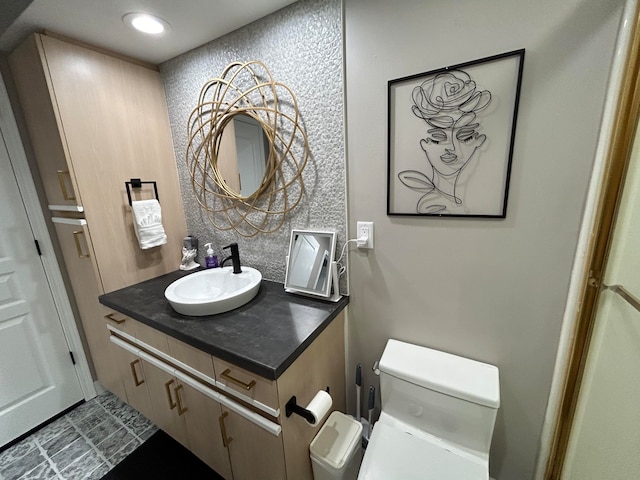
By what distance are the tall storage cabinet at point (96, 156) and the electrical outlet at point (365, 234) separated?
1.31 meters

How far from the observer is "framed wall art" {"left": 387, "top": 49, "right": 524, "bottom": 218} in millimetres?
857

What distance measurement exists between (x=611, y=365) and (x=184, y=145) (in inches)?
87.4

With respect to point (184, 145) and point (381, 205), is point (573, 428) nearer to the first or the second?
point (381, 205)

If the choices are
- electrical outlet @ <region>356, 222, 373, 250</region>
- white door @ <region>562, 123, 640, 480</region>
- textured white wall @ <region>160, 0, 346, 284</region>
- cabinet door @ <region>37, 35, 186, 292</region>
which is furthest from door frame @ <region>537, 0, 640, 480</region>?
cabinet door @ <region>37, 35, 186, 292</region>

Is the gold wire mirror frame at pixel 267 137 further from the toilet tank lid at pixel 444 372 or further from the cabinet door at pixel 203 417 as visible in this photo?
the toilet tank lid at pixel 444 372

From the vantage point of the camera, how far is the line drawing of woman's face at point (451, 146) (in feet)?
3.00

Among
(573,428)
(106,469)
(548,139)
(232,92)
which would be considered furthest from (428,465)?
(232,92)

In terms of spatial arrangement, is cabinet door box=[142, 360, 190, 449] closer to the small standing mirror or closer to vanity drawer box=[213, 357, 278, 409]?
vanity drawer box=[213, 357, 278, 409]

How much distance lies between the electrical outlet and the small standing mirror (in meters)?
0.13

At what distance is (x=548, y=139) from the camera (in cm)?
82

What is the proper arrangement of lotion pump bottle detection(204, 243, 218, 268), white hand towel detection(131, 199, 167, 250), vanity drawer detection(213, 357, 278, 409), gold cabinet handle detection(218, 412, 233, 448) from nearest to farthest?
vanity drawer detection(213, 357, 278, 409), gold cabinet handle detection(218, 412, 233, 448), white hand towel detection(131, 199, 167, 250), lotion pump bottle detection(204, 243, 218, 268)

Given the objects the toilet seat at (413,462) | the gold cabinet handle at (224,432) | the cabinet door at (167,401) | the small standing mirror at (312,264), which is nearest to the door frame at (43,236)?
the cabinet door at (167,401)

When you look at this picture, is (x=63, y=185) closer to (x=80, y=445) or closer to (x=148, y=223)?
(x=148, y=223)

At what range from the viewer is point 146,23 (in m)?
1.19
